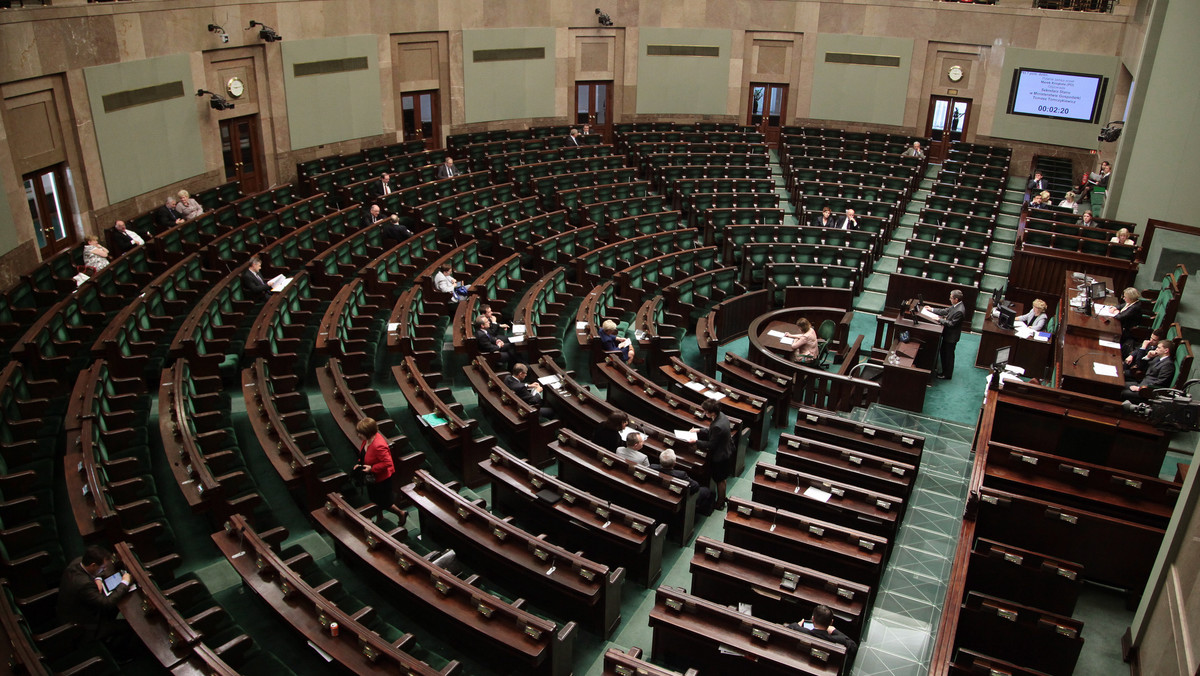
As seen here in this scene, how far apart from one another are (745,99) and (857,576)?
1461cm

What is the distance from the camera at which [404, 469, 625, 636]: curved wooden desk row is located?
5.12m

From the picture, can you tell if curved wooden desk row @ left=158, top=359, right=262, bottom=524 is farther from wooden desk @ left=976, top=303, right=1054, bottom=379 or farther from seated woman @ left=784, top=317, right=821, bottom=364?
wooden desk @ left=976, top=303, right=1054, bottom=379

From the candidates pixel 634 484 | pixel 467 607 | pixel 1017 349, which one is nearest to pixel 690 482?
pixel 634 484

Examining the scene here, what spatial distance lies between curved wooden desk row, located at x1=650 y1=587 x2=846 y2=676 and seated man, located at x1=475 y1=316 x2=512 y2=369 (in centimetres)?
371

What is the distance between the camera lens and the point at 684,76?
60.1 feet

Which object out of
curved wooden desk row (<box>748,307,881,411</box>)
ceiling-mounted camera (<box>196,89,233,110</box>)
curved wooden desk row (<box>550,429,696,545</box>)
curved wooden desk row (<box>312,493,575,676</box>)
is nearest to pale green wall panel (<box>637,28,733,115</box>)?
ceiling-mounted camera (<box>196,89,233,110</box>)

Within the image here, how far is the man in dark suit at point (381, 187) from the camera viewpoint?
12.5 meters

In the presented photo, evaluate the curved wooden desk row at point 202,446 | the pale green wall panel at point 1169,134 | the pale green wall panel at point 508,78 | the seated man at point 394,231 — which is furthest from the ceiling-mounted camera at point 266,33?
the pale green wall panel at point 1169,134

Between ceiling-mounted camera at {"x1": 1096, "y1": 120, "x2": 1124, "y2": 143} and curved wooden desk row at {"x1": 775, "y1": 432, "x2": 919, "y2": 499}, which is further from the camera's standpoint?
ceiling-mounted camera at {"x1": 1096, "y1": 120, "x2": 1124, "y2": 143}

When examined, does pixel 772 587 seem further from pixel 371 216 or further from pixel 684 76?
pixel 684 76

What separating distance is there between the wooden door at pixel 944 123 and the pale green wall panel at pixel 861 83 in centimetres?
61

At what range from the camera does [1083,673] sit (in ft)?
17.3

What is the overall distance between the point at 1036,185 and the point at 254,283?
12442 mm

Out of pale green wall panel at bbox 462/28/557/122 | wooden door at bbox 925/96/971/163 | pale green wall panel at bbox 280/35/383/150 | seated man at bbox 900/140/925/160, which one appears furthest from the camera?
wooden door at bbox 925/96/971/163
